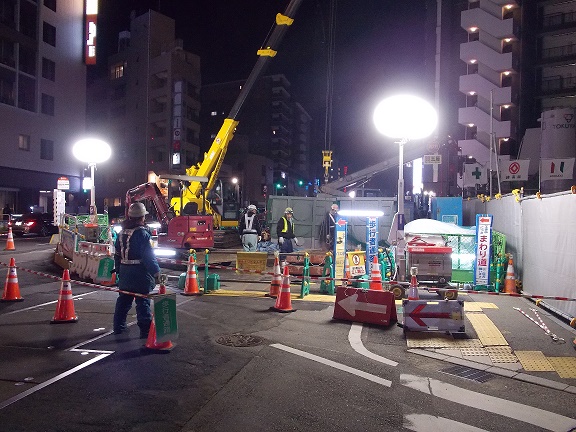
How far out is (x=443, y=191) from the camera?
155 feet

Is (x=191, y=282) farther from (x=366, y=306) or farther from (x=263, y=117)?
(x=263, y=117)

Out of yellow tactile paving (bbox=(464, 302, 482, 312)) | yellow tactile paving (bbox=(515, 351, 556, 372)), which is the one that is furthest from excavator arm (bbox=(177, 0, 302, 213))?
yellow tactile paving (bbox=(515, 351, 556, 372))

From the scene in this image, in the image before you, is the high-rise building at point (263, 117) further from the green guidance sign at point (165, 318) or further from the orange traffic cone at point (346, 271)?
the green guidance sign at point (165, 318)

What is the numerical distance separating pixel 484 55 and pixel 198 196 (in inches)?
1619

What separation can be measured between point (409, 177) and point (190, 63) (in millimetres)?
36263

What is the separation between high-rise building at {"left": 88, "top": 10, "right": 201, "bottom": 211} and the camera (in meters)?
55.8

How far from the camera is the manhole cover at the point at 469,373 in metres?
6.33

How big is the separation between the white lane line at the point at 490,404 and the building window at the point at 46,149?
144ft

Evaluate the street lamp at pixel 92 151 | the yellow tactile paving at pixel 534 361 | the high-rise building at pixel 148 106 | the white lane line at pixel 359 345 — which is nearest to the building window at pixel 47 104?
the high-rise building at pixel 148 106

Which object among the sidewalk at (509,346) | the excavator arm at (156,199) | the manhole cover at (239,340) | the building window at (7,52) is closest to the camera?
the sidewalk at (509,346)

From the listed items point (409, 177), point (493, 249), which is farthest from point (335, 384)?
point (409, 177)

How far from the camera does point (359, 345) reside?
25.3 ft

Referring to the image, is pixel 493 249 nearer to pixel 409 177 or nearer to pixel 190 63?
pixel 190 63

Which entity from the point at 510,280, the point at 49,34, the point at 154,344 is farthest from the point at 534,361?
the point at 49,34
